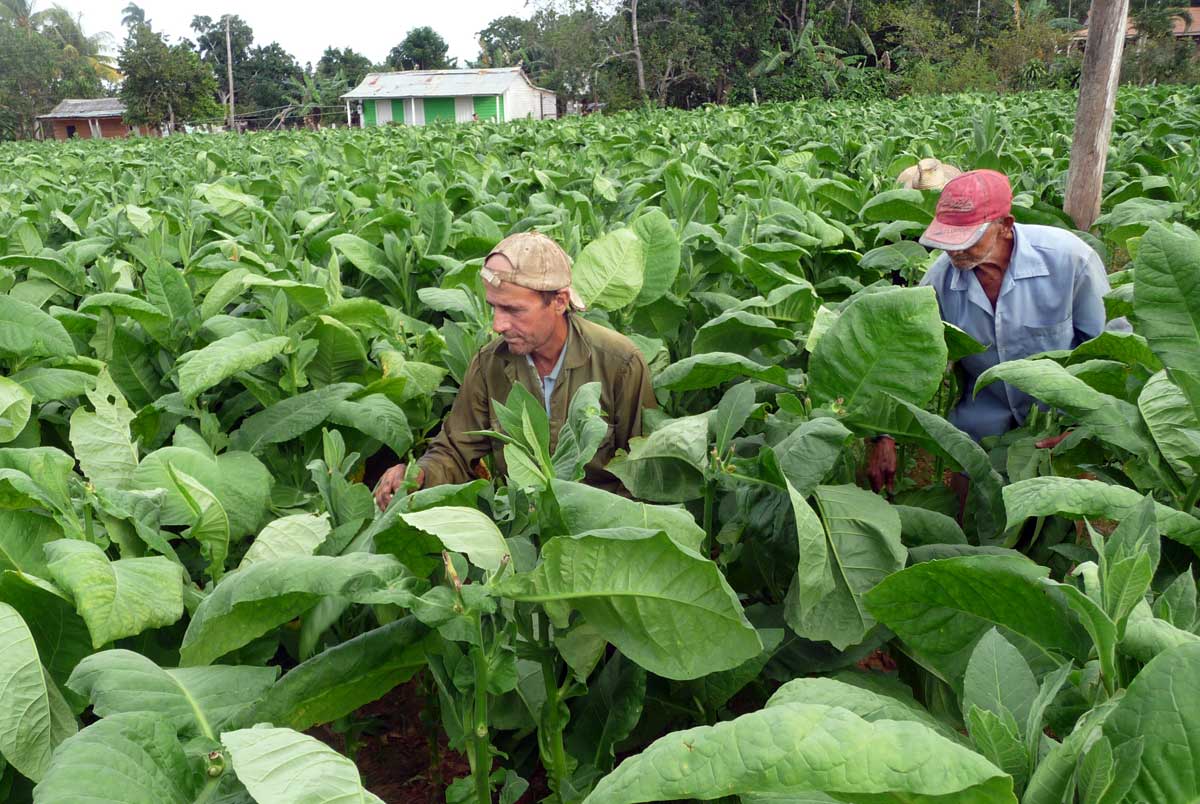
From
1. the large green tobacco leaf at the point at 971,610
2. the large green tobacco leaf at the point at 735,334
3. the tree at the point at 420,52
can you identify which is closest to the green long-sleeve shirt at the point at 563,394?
the large green tobacco leaf at the point at 735,334

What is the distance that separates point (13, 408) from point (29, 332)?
0.24 m

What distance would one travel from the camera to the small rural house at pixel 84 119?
214ft

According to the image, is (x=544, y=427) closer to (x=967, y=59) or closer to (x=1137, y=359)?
(x=1137, y=359)

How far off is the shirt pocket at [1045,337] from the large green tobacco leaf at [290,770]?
289 centimetres

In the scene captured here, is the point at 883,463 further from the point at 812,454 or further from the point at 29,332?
the point at 29,332

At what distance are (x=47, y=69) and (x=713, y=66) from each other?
50921 millimetres

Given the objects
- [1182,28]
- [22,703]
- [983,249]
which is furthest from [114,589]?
[1182,28]

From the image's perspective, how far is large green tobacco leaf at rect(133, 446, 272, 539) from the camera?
2291 millimetres

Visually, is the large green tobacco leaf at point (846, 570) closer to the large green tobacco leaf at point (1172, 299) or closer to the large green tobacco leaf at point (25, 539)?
the large green tobacco leaf at point (1172, 299)

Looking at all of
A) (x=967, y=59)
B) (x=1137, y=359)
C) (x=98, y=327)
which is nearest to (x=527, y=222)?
(x=98, y=327)

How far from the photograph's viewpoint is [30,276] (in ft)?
14.7

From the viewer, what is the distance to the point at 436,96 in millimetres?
56312

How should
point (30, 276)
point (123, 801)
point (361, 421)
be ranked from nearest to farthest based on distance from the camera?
point (123, 801) → point (361, 421) → point (30, 276)

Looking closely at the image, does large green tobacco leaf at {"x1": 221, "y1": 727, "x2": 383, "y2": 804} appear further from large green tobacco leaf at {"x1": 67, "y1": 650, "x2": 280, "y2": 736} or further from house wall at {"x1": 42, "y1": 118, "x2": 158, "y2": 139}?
house wall at {"x1": 42, "y1": 118, "x2": 158, "y2": 139}
